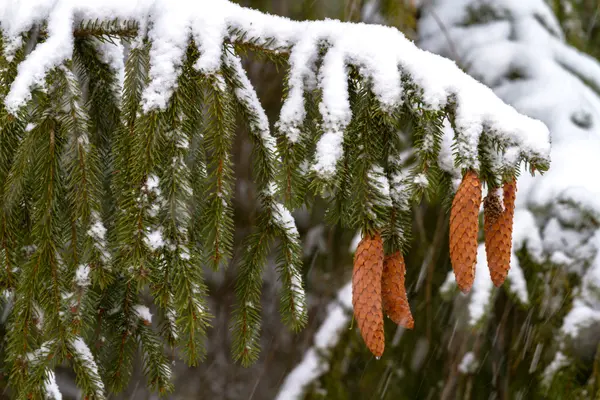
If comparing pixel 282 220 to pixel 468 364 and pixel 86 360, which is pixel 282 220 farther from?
pixel 468 364

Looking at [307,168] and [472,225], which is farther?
[307,168]

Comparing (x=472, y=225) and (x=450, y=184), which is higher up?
(x=450, y=184)

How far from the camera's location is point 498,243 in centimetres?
113

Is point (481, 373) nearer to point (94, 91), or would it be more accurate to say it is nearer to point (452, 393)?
point (452, 393)

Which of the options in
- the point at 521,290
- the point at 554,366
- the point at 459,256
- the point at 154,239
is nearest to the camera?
the point at 459,256

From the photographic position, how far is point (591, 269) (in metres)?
2.17

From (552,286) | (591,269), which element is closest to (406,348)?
(552,286)

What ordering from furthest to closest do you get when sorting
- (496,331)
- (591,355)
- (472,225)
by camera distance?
(496,331) → (591,355) → (472,225)

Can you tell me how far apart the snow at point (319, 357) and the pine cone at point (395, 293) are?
1.53m

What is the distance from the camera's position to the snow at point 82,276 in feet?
4.36

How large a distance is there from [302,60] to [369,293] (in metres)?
0.55

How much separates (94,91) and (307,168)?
0.64 metres

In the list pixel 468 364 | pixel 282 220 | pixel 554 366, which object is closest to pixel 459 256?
pixel 282 220

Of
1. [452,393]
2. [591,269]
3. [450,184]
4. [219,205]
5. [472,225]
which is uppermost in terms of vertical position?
[591,269]
